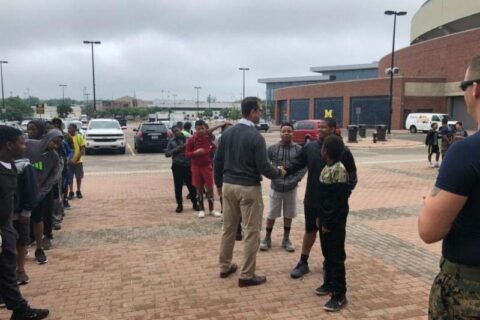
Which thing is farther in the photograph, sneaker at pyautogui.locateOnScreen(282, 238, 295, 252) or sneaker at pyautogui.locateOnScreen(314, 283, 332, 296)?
sneaker at pyautogui.locateOnScreen(282, 238, 295, 252)

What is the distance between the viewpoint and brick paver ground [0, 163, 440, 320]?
167 inches

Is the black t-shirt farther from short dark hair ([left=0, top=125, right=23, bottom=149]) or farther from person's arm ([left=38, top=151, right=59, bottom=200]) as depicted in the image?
person's arm ([left=38, top=151, right=59, bottom=200])

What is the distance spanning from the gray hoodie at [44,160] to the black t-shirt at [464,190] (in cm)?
505

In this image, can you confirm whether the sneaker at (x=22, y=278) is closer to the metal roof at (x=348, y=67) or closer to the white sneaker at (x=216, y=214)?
the white sneaker at (x=216, y=214)

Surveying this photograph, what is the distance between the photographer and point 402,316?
13.4 feet

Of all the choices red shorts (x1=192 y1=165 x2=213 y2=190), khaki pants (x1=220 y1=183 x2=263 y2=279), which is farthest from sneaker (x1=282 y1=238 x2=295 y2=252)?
red shorts (x1=192 y1=165 x2=213 y2=190)

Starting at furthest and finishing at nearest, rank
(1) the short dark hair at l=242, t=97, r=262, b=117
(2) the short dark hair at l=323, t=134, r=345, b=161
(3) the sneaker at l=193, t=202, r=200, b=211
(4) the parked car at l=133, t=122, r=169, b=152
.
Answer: (4) the parked car at l=133, t=122, r=169, b=152 → (3) the sneaker at l=193, t=202, r=200, b=211 → (1) the short dark hair at l=242, t=97, r=262, b=117 → (2) the short dark hair at l=323, t=134, r=345, b=161

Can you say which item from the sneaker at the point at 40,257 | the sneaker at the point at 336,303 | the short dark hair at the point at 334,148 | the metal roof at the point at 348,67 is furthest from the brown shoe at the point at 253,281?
the metal roof at the point at 348,67

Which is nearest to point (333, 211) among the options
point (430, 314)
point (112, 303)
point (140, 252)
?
point (430, 314)

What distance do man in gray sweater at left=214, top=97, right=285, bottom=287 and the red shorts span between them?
3096mm

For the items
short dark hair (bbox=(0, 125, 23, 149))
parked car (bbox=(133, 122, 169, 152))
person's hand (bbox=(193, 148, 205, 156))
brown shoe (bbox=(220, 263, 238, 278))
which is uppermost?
short dark hair (bbox=(0, 125, 23, 149))

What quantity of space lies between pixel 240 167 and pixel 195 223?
320cm

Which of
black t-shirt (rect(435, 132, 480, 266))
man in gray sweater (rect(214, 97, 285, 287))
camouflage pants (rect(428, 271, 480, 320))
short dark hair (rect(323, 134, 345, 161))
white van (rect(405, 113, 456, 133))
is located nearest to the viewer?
black t-shirt (rect(435, 132, 480, 266))

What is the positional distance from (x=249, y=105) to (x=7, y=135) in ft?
7.84
